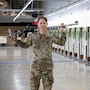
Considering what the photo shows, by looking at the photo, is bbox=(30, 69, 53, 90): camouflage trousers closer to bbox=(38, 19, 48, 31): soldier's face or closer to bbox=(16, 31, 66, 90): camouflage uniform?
bbox=(16, 31, 66, 90): camouflage uniform

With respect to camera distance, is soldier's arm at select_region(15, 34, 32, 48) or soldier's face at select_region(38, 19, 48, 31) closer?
soldier's face at select_region(38, 19, 48, 31)

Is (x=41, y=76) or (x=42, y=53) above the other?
(x=42, y=53)

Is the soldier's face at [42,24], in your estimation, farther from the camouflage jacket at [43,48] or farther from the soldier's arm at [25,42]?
the soldier's arm at [25,42]

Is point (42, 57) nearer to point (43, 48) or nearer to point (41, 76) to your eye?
point (43, 48)

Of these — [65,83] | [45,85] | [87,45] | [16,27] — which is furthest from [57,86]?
[16,27]

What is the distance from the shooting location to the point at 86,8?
1405 centimetres

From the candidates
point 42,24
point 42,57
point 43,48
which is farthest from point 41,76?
point 42,24

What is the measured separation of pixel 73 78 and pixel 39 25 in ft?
17.4

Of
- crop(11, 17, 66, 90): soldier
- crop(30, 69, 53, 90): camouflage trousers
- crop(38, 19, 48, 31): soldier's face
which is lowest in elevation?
crop(30, 69, 53, 90): camouflage trousers

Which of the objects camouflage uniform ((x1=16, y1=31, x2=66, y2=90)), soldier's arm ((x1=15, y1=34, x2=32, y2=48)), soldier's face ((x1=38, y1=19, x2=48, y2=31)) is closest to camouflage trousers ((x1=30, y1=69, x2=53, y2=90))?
camouflage uniform ((x1=16, y1=31, x2=66, y2=90))

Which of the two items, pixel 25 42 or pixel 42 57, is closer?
pixel 42 57

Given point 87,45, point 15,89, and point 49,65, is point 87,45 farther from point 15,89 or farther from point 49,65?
point 49,65

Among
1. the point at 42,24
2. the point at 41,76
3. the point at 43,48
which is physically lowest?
the point at 41,76

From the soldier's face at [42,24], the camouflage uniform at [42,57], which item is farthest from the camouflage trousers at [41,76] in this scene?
the soldier's face at [42,24]
